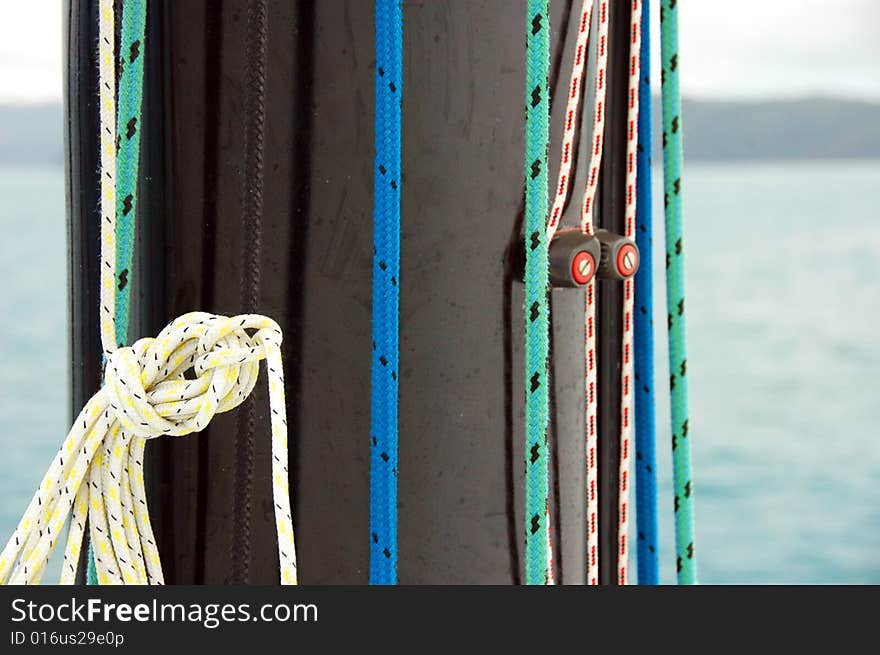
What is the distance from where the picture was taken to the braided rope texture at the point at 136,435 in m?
0.56

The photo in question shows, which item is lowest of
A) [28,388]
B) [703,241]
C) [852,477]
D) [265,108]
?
[852,477]

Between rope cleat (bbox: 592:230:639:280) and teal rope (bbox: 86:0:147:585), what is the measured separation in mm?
270

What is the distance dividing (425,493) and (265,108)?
0.22 meters

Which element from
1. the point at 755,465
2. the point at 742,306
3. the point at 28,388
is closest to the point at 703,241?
the point at 742,306

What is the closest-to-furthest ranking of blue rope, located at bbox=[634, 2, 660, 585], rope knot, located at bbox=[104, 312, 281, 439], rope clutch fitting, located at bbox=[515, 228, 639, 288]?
rope knot, located at bbox=[104, 312, 281, 439], rope clutch fitting, located at bbox=[515, 228, 639, 288], blue rope, located at bbox=[634, 2, 660, 585]

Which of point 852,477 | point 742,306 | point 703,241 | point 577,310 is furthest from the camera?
point 703,241

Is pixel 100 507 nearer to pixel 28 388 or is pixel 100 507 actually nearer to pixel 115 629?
pixel 115 629

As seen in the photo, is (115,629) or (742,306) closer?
(115,629)

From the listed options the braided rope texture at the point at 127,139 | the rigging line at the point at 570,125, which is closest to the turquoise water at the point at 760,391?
the braided rope texture at the point at 127,139

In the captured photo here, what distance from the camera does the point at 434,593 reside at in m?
0.66

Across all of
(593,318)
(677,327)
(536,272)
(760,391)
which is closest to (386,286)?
(536,272)

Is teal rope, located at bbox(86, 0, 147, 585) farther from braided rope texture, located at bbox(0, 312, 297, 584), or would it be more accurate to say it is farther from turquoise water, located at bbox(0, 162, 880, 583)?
turquoise water, located at bbox(0, 162, 880, 583)

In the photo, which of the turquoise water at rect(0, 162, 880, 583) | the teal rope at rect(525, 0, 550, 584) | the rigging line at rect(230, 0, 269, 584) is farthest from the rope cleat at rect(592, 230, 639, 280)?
the turquoise water at rect(0, 162, 880, 583)

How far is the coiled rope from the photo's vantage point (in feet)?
1.84
